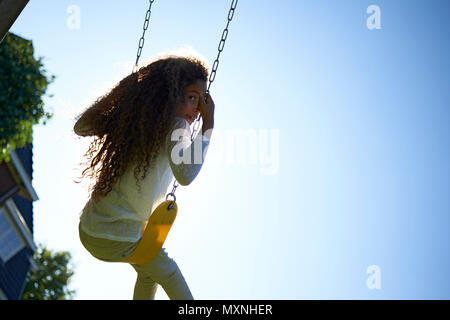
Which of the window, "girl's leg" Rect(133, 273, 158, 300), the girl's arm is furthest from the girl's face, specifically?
the window

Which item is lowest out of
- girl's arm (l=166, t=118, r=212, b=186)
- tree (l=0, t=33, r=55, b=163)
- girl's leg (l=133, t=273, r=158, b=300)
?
girl's leg (l=133, t=273, r=158, b=300)

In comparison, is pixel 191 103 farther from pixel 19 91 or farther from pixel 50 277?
pixel 50 277

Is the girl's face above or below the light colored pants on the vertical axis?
above

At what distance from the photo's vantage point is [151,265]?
3.04m

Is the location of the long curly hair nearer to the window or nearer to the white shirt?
the white shirt

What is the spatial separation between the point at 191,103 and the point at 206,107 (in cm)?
13

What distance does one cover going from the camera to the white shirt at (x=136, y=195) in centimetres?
281

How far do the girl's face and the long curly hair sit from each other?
0.03 meters

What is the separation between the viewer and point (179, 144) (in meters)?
2.84

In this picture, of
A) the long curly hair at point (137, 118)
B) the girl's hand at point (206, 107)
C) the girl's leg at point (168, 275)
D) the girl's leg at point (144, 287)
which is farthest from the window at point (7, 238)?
the girl's hand at point (206, 107)

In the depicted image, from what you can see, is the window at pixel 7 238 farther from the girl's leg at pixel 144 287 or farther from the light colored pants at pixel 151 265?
the light colored pants at pixel 151 265

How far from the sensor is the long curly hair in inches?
116

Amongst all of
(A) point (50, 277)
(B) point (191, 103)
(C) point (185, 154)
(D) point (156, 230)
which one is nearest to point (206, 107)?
(B) point (191, 103)
